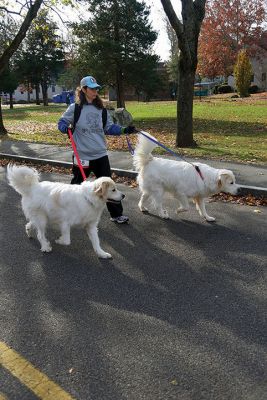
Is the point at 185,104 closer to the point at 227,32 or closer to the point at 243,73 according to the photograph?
the point at 243,73

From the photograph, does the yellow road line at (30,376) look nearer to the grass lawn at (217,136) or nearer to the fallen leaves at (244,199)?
the fallen leaves at (244,199)

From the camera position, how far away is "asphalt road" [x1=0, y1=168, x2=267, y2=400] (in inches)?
130

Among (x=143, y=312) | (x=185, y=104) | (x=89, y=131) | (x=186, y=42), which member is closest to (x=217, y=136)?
(x=185, y=104)

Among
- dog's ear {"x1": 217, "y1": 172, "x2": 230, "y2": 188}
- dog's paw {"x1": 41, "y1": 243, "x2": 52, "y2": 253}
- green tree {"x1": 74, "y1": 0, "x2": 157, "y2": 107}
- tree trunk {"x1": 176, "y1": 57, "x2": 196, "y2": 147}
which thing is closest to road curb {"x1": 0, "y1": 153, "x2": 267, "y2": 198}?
dog's ear {"x1": 217, "y1": 172, "x2": 230, "y2": 188}

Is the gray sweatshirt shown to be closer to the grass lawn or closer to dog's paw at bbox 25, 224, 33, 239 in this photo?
dog's paw at bbox 25, 224, 33, 239

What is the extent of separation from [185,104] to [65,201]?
9.49 meters

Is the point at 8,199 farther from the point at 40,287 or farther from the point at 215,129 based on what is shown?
the point at 215,129

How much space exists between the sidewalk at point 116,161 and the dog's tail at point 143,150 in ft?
8.14

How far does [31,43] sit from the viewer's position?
63062mm

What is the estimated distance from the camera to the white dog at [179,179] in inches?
273

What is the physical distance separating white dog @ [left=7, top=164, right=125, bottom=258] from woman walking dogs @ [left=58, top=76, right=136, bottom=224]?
1.12 meters

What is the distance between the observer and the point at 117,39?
30969mm

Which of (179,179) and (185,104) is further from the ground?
(185,104)

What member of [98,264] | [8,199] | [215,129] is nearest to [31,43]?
[215,129]
